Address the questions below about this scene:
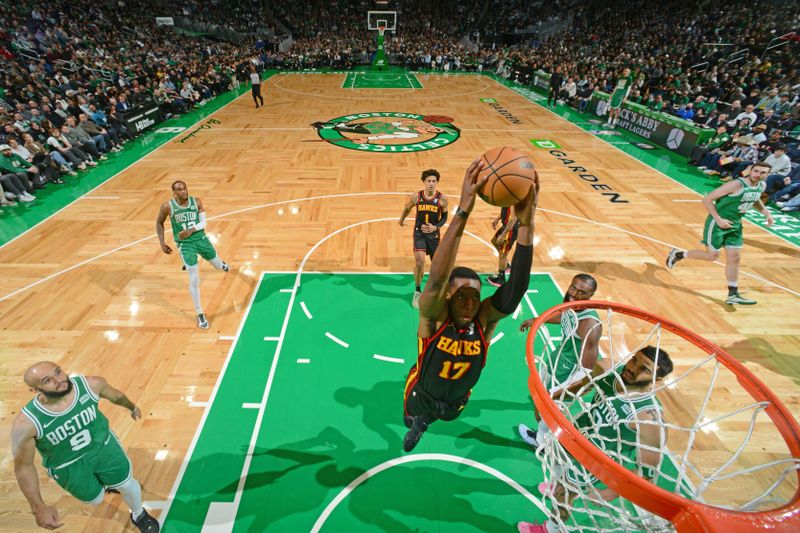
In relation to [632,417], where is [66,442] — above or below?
below

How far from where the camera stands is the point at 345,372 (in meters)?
4.93

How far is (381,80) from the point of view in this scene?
25391mm

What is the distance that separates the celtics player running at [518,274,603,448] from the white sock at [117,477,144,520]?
3.25m

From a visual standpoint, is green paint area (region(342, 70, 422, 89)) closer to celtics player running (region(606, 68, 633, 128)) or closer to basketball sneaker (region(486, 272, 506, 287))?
celtics player running (region(606, 68, 633, 128))

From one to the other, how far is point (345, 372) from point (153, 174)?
888 centimetres

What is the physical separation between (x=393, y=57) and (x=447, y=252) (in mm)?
34633

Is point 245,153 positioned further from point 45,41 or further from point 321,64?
point 321,64

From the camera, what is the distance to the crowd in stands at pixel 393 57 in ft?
37.7

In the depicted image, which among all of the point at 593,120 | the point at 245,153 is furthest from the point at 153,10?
the point at 593,120

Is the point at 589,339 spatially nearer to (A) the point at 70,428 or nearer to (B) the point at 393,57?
(A) the point at 70,428

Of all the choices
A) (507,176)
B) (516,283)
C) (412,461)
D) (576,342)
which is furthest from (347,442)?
(507,176)

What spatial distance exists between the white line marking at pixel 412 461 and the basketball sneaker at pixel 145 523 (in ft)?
4.14

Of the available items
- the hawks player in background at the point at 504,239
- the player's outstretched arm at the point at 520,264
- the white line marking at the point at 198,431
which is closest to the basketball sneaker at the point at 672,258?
the hawks player in background at the point at 504,239

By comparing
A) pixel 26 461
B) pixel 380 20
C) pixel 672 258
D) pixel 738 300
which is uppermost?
pixel 380 20
